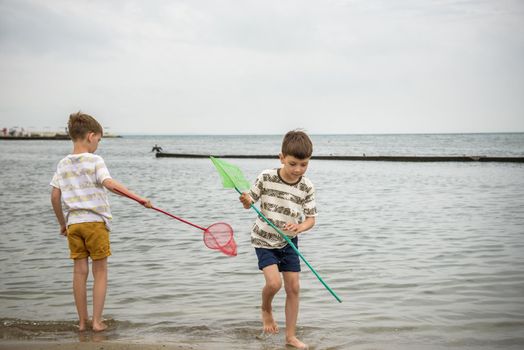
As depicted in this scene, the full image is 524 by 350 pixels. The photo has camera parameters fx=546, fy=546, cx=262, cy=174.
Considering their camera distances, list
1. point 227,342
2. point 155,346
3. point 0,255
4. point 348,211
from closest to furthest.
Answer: point 155,346, point 227,342, point 0,255, point 348,211

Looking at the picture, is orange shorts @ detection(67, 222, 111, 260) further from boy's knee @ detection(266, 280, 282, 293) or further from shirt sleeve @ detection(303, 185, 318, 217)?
shirt sleeve @ detection(303, 185, 318, 217)

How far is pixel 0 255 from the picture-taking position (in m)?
7.34

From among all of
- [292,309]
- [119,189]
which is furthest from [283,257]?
[119,189]

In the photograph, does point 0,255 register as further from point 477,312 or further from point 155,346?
point 477,312

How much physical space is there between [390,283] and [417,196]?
361 inches

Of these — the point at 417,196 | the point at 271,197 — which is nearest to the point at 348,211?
the point at 417,196

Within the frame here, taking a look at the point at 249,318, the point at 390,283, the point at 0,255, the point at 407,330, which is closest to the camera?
the point at 407,330

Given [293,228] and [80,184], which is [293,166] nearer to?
[293,228]

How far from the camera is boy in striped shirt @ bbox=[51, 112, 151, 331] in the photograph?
425 cm

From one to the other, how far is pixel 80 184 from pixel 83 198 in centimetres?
Answer: 11

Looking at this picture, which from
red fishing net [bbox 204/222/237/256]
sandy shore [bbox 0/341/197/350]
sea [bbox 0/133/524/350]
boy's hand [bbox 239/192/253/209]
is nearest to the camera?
sandy shore [bbox 0/341/197/350]

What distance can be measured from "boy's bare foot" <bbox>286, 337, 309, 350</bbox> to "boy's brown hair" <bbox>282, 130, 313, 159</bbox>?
1.36 meters

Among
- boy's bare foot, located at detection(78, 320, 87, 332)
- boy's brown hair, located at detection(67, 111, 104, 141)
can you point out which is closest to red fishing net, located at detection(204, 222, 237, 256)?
boy's bare foot, located at detection(78, 320, 87, 332)

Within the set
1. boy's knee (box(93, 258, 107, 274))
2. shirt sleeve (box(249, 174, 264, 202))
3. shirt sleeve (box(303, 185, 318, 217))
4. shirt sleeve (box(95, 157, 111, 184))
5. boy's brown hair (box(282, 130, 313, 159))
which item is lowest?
boy's knee (box(93, 258, 107, 274))
